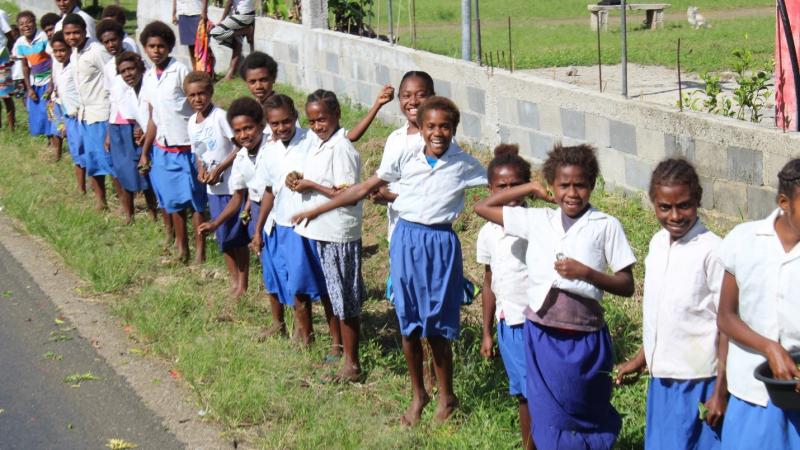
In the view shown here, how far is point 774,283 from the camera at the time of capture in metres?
3.92

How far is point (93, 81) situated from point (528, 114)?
12.0ft

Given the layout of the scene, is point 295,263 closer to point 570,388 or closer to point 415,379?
point 415,379

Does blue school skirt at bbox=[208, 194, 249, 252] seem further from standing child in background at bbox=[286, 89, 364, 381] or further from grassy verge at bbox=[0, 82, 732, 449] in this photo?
standing child in background at bbox=[286, 89, 364, 381]

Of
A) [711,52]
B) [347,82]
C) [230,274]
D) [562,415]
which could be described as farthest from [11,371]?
[711,52]

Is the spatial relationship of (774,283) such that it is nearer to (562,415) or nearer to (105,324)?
(562,415)

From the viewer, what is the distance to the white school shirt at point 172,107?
880 cm

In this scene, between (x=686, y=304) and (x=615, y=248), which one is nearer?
(x=686, y=304)

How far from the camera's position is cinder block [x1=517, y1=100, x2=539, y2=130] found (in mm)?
9219

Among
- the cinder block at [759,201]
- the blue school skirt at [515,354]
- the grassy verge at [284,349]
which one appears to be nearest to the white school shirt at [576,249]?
the blue school skirt at [515,354]

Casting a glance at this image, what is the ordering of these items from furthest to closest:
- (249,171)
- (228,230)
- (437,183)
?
(228,230)
(249,171)
(437,183)

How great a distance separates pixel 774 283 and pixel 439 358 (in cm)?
227

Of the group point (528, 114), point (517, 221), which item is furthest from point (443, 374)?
point (528, 114)

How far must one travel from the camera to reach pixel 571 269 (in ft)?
15.3

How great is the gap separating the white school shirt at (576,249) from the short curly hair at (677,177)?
330 mm
